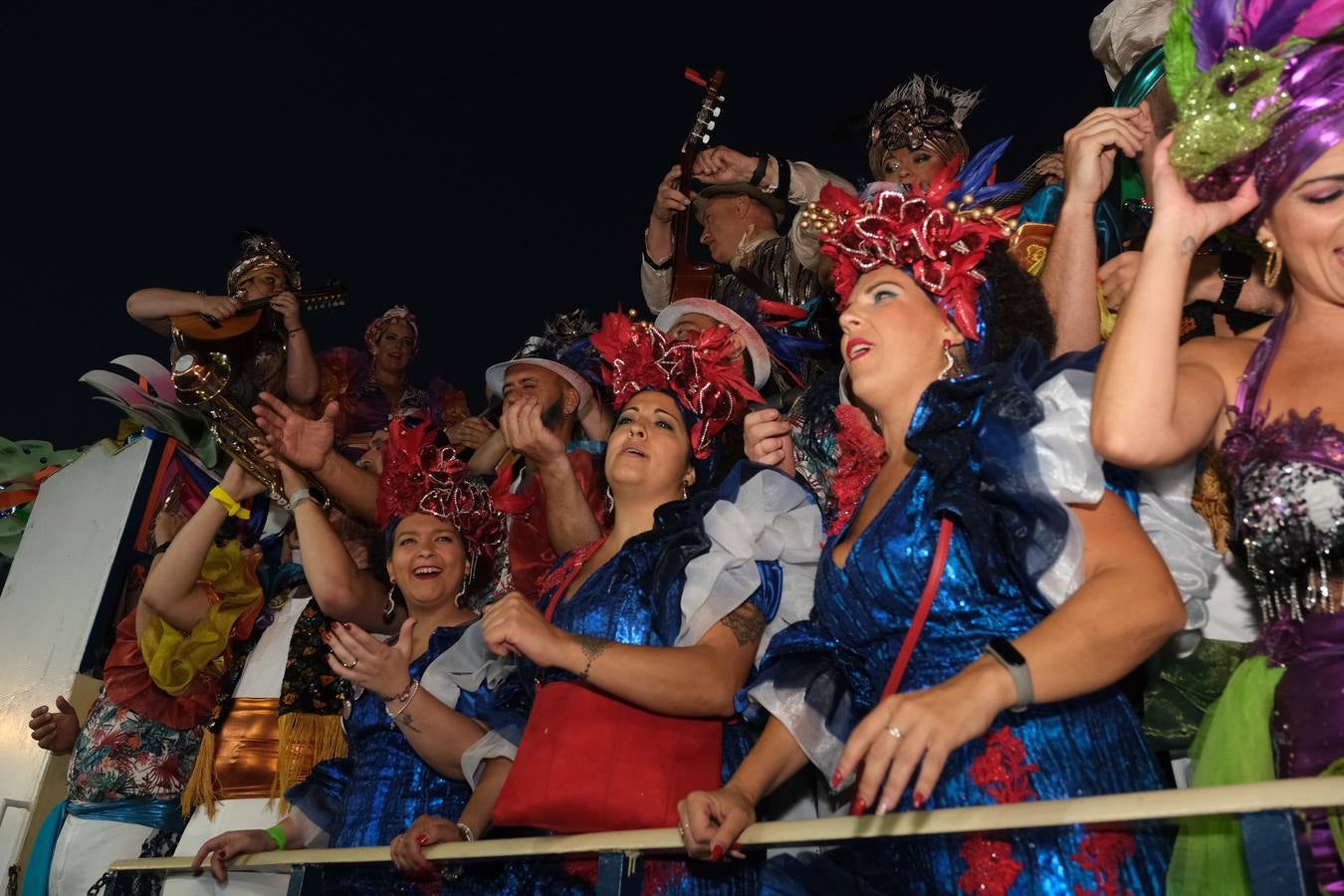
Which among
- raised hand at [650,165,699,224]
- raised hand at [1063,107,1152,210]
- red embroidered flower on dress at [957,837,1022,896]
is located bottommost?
red embroidered flower on dress at [957,837,1022,896]

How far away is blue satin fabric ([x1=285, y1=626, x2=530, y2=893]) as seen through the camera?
324 cm

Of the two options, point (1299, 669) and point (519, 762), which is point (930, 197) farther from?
point (519, 762)

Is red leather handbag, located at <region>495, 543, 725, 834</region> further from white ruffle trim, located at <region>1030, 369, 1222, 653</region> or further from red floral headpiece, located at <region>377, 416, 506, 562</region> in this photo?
red floral headpiece, located at <region>377, 416, 506, 562</region>

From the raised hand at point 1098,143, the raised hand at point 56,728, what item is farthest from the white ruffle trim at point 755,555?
the raised hand at point 56,728

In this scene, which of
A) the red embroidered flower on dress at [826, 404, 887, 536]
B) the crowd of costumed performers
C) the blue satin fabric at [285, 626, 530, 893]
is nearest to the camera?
the crowd of costumed performers

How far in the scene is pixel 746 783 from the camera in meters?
2.09

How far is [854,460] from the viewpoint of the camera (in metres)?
2.58

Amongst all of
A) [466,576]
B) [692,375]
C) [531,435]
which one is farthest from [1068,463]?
[466,576]

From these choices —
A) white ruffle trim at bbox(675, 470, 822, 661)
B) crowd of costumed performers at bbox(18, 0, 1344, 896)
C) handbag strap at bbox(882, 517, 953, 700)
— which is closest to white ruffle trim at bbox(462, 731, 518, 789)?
crowd of costumed performers at bbox(18, 0, 1344, 896)

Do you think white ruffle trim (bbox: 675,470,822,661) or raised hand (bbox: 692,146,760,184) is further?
raised hand (bbox: 692,146,760,184)

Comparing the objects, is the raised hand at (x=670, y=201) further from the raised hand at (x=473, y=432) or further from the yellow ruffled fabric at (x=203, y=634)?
the yellow ruffled fabric at (x=203, y=634)

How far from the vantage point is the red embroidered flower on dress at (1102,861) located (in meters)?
1.65

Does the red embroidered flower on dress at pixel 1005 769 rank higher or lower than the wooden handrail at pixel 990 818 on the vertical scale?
higher

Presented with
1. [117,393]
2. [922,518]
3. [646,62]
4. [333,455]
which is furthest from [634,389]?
[646,62]
